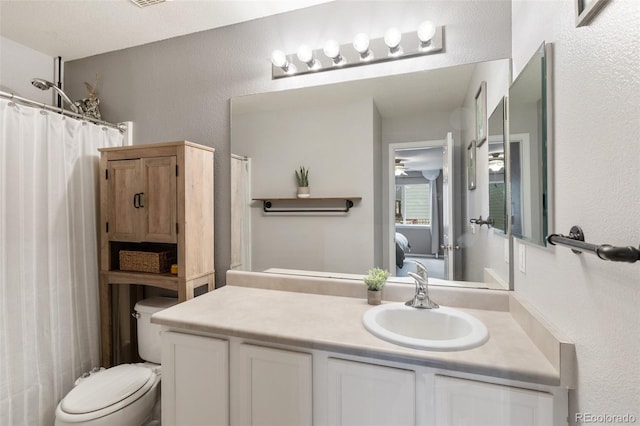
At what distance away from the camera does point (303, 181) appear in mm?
1800

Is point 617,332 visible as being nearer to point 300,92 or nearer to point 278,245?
point 278,245

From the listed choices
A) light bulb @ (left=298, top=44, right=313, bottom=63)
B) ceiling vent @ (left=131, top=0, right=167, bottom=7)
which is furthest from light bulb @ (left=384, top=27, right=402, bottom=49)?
ceiling vent @ (left=131, top=0, right=167, bottom=7)

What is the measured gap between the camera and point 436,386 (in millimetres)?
1013

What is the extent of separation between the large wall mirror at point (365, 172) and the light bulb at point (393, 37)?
0.52 ft

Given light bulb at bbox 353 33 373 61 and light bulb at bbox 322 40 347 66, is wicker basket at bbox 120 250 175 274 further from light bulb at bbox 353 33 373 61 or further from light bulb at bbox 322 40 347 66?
light bulb at bbox 353 33 373 61

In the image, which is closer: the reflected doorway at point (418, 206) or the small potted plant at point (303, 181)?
the reflected doorway at point (418, 206)

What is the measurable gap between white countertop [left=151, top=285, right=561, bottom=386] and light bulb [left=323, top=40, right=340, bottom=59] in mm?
1293

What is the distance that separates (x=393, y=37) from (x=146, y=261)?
1.85m

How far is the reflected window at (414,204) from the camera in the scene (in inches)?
62.2

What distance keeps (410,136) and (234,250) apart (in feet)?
4.01

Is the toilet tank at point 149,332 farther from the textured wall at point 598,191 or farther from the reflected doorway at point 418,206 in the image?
the textured wall at point 598,191

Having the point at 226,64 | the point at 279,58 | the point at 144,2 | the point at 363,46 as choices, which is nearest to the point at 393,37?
the point at 363,46

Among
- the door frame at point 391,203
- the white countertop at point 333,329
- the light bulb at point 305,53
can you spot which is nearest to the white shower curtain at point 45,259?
the white countertop at point 333,329

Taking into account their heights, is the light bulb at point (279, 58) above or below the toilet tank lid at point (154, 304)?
above
